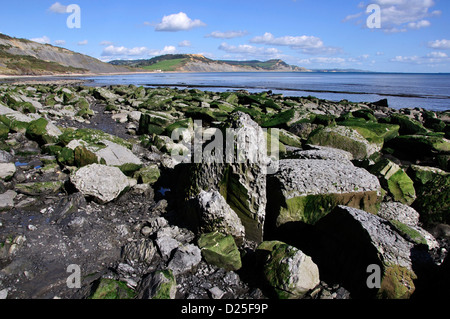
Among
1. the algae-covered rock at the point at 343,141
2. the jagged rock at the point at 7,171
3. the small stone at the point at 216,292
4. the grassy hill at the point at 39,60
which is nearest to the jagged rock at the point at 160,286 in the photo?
the small stone at the point at 216,292

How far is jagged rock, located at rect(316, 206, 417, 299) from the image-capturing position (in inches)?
117

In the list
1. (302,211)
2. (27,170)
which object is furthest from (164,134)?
(302,211)

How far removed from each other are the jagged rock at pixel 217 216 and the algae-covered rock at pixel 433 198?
3.02m

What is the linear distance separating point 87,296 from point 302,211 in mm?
2704

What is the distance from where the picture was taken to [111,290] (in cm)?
292

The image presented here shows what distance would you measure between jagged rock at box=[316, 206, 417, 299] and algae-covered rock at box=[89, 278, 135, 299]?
2.22 m

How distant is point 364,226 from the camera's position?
3281 millimetres

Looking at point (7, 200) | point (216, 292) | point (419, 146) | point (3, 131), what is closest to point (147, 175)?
point (7, 200)

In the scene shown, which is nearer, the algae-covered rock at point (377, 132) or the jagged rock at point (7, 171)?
the jagged rock at point (7, 171)

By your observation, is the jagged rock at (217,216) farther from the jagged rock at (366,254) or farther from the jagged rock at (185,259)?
the jagged rock at (366,254)

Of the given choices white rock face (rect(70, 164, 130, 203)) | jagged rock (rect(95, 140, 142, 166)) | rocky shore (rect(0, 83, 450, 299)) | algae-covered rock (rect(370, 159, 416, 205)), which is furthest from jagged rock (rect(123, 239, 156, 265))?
algae-covered rock (rect(370, 159, 416, 205))

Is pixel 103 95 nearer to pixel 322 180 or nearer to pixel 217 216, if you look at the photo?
pixel 217 216

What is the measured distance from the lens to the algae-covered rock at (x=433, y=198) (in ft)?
15.1

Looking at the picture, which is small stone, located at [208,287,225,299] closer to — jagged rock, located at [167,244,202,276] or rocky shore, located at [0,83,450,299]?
rocky shore, located at [0,83,450,299]
